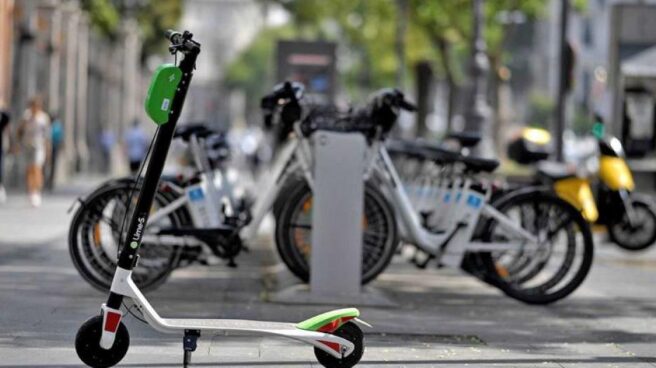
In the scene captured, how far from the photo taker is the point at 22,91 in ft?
111

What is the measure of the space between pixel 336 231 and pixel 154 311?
392 cm

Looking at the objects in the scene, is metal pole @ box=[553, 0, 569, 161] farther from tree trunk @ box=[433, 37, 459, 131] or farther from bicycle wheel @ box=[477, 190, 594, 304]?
tree trunk @ box=[433, 37, 459, 131]

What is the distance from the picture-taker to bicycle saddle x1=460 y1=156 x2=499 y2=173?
1148 centimetres

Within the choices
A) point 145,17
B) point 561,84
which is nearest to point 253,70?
point 145,17

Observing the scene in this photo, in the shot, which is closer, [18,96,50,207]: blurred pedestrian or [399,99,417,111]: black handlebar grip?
[399,99,417,111]: black handlebar grip

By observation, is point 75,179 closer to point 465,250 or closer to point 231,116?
point 465,250

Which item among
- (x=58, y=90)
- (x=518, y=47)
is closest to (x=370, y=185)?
(x=58, y=90)

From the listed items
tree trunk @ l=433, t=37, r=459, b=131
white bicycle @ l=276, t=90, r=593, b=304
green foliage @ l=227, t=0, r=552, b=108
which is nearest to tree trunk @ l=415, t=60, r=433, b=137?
green foliage @ l=227, t=0, r=552, b=108

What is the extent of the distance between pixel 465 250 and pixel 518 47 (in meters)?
111

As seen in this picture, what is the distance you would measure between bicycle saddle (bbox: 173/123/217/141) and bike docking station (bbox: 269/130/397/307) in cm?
113

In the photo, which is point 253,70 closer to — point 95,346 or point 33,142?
point 33,142

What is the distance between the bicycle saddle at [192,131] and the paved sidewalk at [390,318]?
44.2 inches

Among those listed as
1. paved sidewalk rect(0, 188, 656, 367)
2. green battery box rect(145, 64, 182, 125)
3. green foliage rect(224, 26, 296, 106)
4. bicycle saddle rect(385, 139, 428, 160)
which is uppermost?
green battery box rect(145, 64, 182, 125)

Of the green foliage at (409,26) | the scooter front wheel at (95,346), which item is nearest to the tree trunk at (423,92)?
the green foliage at (409,26)
